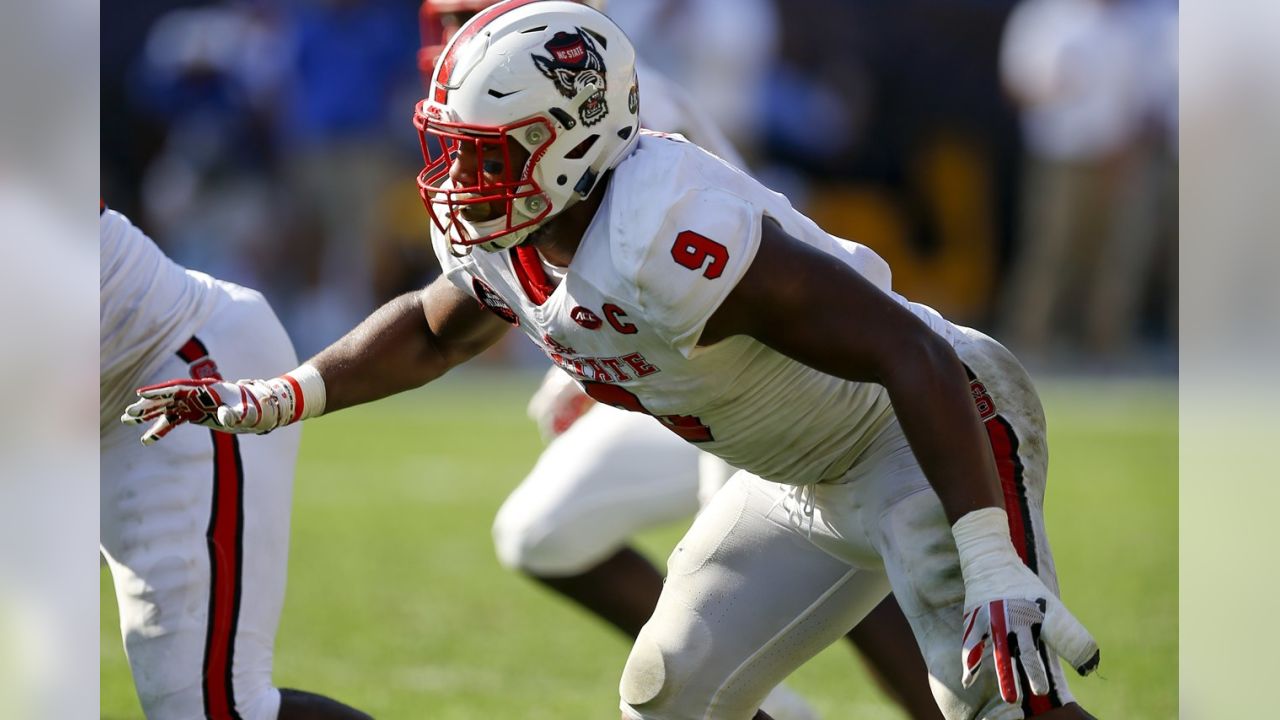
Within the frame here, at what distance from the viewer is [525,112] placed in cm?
266

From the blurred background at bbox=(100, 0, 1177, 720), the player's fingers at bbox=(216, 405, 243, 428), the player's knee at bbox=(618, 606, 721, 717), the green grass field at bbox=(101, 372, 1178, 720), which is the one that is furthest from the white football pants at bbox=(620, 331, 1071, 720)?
the blurred background at bbox=(100, 0, 1177, 720)

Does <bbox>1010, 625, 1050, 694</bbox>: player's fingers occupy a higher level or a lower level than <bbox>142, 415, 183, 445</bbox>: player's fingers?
higher

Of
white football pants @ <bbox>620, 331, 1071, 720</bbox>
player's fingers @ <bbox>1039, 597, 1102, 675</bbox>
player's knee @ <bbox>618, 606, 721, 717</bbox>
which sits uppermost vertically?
player's fingers @ <bbox>1039, 597, 1102, 675</bbox>

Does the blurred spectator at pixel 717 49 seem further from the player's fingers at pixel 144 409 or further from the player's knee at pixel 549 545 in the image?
the player's fingers at pixel 144 409

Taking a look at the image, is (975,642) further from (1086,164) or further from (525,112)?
(1086,164)

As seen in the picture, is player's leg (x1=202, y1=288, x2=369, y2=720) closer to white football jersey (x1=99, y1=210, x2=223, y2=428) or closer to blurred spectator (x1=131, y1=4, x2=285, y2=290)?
white football jersey (x1=99, y1=210, x2=223, y2=428)

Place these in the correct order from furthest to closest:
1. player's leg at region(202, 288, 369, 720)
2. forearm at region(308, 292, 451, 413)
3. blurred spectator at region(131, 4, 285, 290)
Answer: blurred spectator at region(131, 4, 285, 290) → player's leg at region(202, 288, 369, 720) → forearm at region(308, 292, 451, 413)

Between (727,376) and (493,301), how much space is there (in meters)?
0.48

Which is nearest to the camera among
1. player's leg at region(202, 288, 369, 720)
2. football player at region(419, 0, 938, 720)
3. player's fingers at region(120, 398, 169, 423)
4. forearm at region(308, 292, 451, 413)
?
player's fingers at region(120, 398, 169, 423)

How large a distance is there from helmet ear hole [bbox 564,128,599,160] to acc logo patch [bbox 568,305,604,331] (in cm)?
26

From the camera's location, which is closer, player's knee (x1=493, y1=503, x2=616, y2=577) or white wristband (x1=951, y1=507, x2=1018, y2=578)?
white wristband (x1=951, y1=507, x2=1018, y2=578)

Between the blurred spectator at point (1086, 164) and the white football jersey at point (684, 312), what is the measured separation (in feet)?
30.4

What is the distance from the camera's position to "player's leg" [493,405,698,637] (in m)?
4.12
